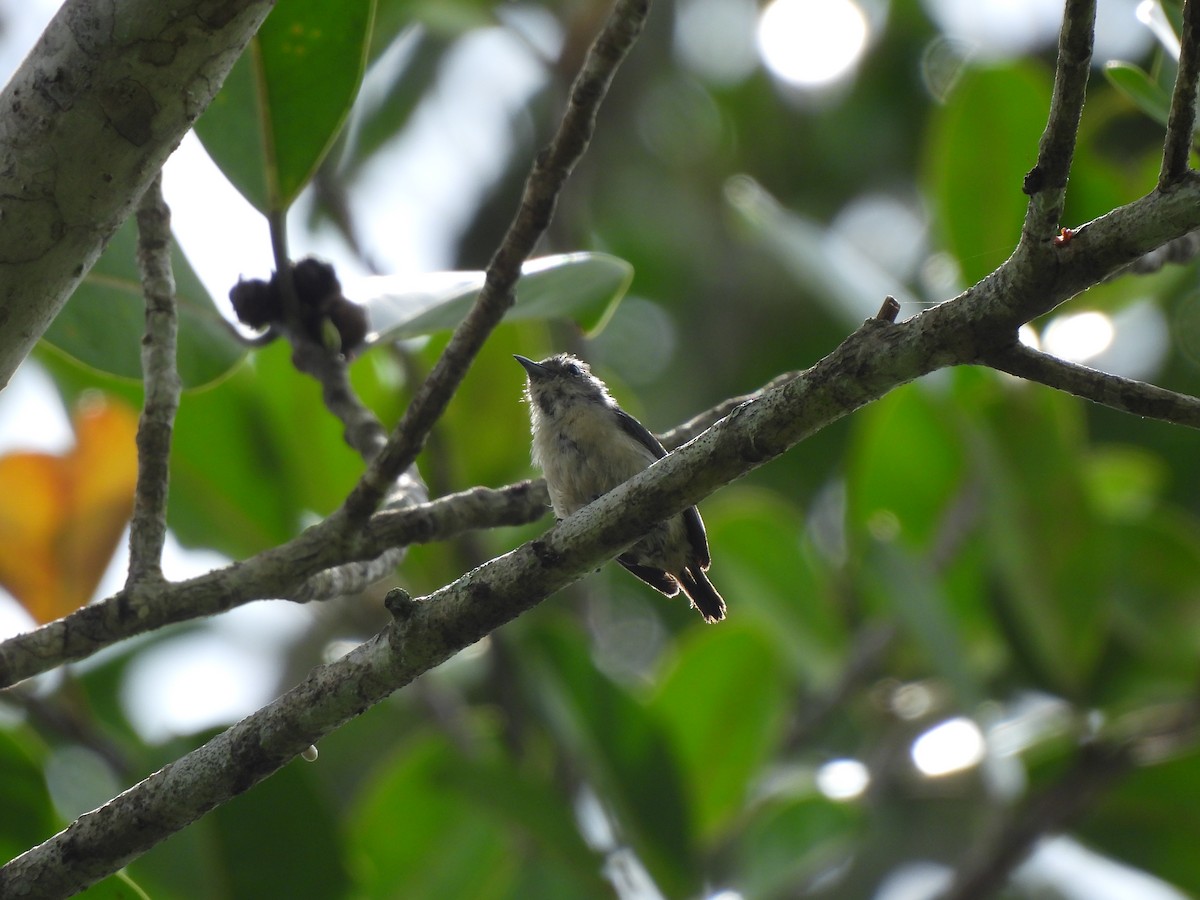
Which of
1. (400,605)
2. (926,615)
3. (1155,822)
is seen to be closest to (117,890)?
(400,605)

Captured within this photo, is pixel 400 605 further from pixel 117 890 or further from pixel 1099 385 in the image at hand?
pixel 1099 385

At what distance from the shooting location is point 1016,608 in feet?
14.3

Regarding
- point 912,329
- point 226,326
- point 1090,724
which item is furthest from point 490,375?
point 912,329

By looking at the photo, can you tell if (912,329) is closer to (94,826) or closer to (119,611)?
(119,611)

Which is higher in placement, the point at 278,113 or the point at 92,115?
the point at 278,113

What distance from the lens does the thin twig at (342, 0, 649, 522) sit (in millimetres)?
1986

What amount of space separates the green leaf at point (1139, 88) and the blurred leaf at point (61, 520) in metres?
2.72

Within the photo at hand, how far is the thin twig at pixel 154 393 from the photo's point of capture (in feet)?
7.07

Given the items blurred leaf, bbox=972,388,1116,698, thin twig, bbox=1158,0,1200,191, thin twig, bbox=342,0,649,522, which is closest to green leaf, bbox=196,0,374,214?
thin twig, bbox=342,0,649,522

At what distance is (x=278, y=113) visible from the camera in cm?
285

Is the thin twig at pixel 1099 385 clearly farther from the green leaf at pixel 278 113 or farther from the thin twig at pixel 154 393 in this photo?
the green leaf at pixel 278 113

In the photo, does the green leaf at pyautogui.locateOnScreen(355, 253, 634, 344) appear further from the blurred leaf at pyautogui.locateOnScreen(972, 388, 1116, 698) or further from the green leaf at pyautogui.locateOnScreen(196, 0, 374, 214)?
the blurred leaf at pyautogui.locateOnScreen(972, 388, 1116, 698)

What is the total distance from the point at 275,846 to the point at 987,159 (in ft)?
10.4

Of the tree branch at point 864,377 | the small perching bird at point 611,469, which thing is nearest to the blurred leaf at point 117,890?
the tree branch at point 864,377
